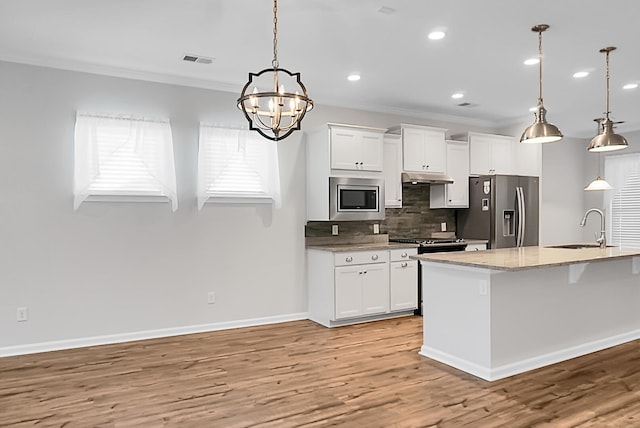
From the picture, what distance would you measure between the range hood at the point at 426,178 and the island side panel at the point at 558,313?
7.39ft

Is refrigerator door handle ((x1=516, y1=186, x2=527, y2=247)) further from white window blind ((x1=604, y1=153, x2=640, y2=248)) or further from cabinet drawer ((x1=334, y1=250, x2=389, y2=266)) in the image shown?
white window blind ((x1=604, y1=153, x2=640, y2=248))

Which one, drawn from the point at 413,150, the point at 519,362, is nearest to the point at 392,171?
the point at 413,150

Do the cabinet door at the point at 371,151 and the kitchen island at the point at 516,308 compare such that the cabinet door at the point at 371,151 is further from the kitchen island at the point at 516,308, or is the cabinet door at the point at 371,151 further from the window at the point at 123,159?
the window at the point at 123,159

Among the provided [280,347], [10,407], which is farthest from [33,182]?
[280,347]

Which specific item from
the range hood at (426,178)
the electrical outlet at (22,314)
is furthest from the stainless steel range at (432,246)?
the electrical outlet at (22,314)

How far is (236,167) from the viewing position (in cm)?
505

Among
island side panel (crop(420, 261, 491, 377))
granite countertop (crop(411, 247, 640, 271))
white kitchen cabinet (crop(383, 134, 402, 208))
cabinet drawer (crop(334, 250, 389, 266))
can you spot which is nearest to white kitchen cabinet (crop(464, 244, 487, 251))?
white kitchen cabinet (crop(383, 134, 402, 208))

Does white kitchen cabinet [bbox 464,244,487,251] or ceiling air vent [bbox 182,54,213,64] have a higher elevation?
ceiling air vent [bbox 182,54,213,64]

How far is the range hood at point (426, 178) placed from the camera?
5832 millimetres

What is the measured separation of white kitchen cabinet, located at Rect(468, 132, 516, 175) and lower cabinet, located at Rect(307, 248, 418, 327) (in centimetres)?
189

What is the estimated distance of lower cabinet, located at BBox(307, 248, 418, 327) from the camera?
510 centimetres

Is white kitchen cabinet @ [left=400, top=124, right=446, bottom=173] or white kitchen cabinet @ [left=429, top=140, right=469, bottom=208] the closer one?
white kitchen cabinet @ [left=400, top=124, right=446, bottom=173]

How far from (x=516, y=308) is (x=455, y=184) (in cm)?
305

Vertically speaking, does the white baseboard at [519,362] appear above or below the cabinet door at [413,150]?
below
